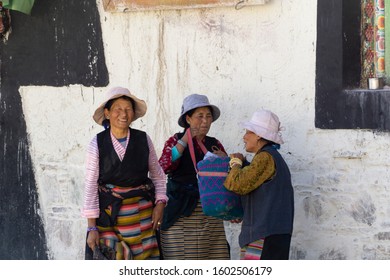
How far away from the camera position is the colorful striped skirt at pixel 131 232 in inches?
237

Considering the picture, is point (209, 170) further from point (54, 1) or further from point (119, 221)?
point (54, 1)

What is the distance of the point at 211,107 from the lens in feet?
21.2

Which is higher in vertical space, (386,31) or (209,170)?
(386,31)

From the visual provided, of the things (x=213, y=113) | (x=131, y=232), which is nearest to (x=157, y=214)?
(x=131, y=232)

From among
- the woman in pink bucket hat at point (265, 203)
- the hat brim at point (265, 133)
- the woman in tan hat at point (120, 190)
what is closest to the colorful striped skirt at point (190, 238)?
the woman in tan hat at point (120, 190)

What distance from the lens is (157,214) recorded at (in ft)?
20.1

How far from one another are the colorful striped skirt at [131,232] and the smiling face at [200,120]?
60 cm

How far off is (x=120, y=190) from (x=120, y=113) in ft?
1.56

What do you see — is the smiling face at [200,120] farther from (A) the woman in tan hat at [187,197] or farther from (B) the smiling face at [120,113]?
(B) the smiling face at [120,113]

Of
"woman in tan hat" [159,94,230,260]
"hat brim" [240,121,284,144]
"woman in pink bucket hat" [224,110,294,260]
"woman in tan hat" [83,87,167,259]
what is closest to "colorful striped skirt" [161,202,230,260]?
"woman in tan hat" [159,94,230,260]

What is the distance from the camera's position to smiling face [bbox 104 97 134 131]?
6.07 m
